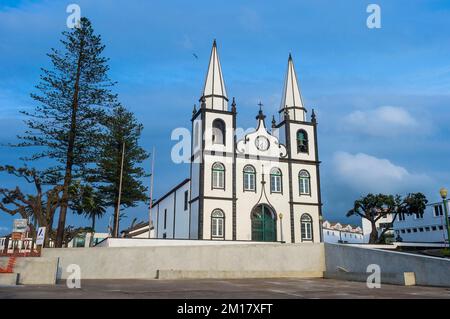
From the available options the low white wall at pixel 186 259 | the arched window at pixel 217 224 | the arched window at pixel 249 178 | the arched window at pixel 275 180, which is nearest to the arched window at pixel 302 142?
the arched window at pixel 275 180

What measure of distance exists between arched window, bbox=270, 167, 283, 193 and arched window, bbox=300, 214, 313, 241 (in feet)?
9.90

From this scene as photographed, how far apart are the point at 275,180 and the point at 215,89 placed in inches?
368

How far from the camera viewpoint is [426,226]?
53375 mm

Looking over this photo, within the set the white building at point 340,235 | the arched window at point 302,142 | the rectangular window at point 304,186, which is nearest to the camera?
the rectangular window at point 304,186

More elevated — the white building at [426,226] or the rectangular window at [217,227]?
the white building at [426,226]

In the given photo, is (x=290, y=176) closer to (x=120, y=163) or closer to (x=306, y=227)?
(x=306, y=227)

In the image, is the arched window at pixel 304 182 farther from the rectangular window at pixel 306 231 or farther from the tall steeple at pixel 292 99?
the tall steeple at pixel 292 99

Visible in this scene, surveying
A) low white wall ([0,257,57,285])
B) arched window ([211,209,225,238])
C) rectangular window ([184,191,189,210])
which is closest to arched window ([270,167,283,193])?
arched window ([211,209,225,238])

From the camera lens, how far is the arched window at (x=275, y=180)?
108 ft

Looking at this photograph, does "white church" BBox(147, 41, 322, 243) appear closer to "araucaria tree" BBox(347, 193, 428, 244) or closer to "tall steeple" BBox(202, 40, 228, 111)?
"tall steeple" BBox(202, 40, 228, 111)

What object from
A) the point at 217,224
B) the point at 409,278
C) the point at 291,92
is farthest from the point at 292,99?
the point at 409,278

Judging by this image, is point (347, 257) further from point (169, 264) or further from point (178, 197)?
point (178, 197)
